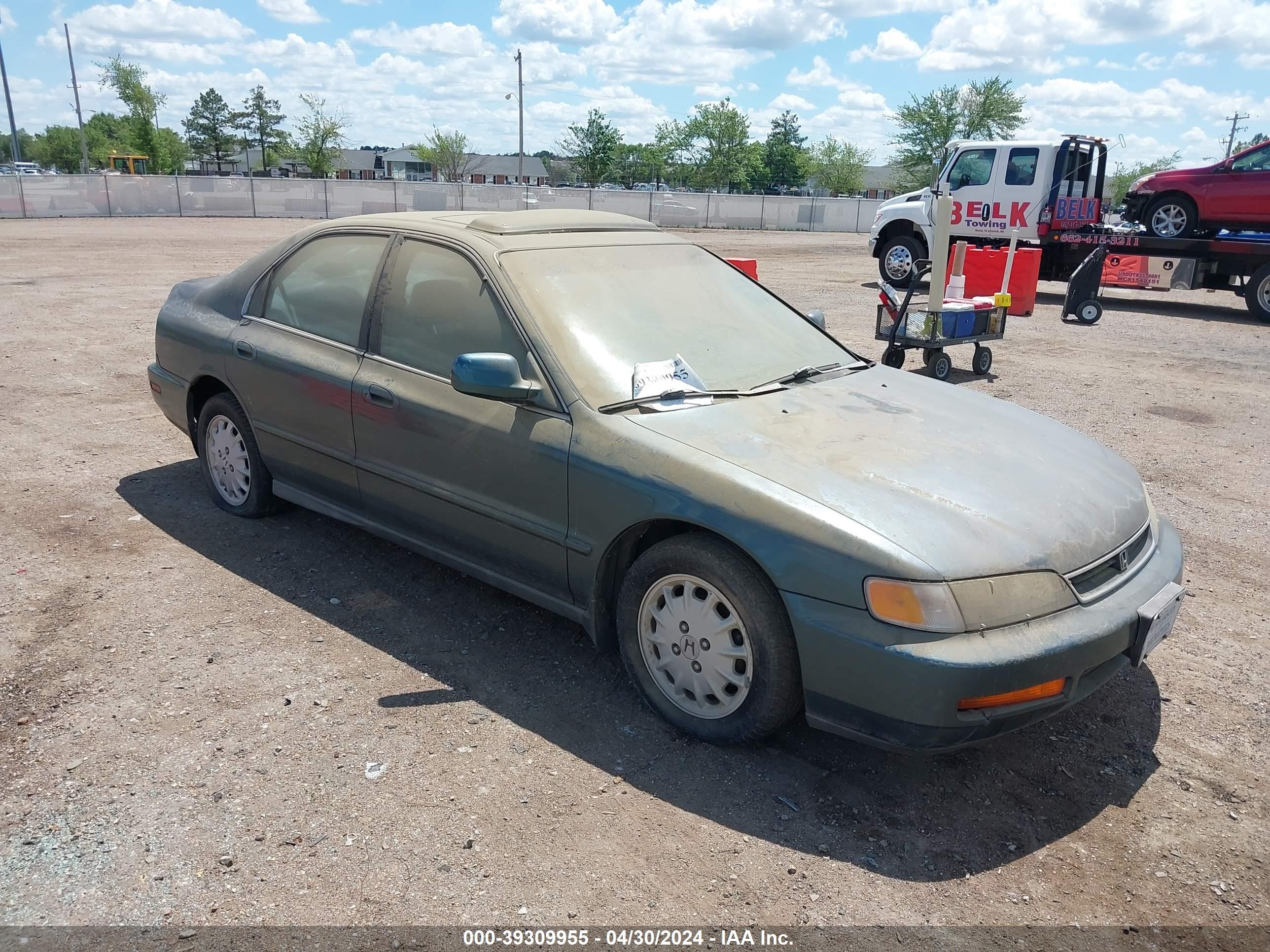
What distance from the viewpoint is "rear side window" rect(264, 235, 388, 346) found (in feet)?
14.0

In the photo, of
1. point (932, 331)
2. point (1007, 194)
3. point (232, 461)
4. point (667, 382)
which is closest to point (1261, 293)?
point (1007, 194)

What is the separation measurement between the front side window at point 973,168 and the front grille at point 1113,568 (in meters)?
15.2

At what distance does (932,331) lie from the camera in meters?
9.14

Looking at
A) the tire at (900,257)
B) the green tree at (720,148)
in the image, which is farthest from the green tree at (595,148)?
the tire at (900,257)

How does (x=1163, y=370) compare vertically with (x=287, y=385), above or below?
below

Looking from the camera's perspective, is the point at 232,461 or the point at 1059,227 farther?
the point at 1059,227

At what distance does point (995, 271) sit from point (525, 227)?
11.2 metres

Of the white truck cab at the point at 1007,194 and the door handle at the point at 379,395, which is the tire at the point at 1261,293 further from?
the door handle at the point at 379,395

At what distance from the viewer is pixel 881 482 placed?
303 centimetres

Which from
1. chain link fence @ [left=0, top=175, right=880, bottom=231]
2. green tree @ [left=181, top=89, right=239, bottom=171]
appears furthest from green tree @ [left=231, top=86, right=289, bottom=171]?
chain link fence @ [left=0, top=175, right=880, bottom=231]

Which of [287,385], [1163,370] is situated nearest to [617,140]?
[1163,370]

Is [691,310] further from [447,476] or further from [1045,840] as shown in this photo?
[1045,840]

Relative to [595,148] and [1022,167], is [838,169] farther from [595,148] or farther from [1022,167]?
[1022,167]

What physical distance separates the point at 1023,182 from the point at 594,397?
15.7 metres
